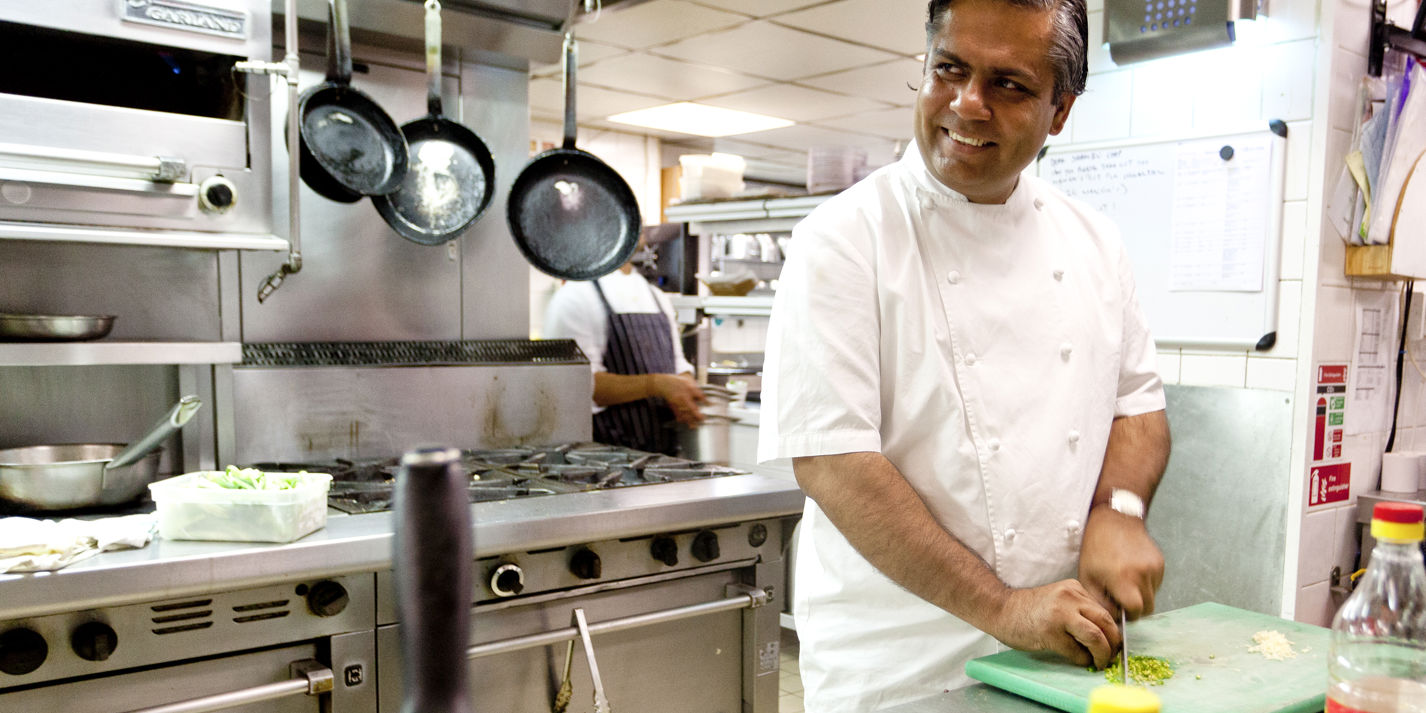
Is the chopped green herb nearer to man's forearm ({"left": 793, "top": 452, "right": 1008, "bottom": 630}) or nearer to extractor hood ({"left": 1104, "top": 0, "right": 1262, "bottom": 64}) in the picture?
man's forearm ({"left": 793, "top": 452, "right": 1008, "bottom": 630})

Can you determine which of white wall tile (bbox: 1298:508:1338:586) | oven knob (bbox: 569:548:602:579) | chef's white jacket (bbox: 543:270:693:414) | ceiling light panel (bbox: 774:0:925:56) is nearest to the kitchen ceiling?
ceiling light panel (bbox: 774:0:925:56)

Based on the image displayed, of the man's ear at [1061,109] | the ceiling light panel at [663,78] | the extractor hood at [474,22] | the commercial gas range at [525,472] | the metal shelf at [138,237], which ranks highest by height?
the ceiling light panel at [663,78]

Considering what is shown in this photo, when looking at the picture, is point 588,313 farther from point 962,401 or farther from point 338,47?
point 962,401

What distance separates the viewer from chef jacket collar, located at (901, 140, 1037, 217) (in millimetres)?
1387

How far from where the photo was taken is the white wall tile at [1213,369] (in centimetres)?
250

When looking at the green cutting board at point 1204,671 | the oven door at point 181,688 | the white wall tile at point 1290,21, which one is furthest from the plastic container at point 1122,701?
the white wall tile at point 1290,21

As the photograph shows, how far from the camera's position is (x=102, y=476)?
6.31 ft

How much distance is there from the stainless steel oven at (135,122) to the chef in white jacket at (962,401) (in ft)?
4.86

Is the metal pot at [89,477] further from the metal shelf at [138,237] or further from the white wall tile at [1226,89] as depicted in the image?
the white wall tile at [1226,89]

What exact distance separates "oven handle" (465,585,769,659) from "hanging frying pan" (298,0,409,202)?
3.99 ft

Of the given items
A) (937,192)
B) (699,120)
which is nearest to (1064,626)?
(937,192)

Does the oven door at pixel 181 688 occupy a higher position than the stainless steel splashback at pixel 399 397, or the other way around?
the stainless steel splashback at pixel 399 397

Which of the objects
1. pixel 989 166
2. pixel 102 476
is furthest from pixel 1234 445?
pixel 102 476

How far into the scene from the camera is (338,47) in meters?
2.43
